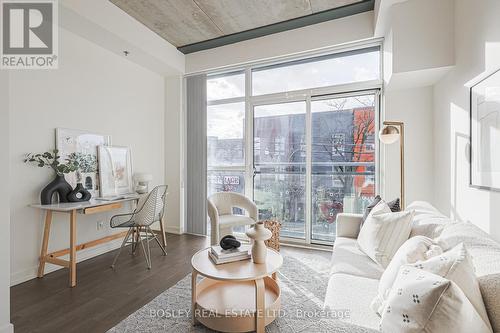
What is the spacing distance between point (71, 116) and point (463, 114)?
4169mm

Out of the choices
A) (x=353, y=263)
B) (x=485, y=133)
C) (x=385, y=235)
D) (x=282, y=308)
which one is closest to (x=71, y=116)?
(x=282, y=308)

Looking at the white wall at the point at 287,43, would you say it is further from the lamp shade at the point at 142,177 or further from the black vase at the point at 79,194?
the black vase at the point at 79,194

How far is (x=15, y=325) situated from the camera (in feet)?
6.14

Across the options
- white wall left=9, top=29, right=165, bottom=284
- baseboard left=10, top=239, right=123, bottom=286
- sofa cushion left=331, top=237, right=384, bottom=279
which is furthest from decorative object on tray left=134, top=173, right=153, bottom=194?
sofa cushion left=331, top=237, right=384, bottom=279

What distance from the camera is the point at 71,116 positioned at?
3.05 meters

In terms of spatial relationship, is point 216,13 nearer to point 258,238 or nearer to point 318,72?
point 318,72

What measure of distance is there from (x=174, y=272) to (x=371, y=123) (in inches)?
123

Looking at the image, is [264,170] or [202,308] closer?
[202,308]

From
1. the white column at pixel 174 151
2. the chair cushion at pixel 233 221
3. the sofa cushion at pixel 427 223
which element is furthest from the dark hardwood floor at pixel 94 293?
the sofa cushion at pixel 427 223

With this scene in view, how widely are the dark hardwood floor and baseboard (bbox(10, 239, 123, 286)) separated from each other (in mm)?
77

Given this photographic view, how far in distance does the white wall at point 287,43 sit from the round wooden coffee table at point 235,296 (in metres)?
2.91

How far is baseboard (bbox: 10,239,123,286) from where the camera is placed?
99.3 inches

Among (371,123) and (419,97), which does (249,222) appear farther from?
(419,97)

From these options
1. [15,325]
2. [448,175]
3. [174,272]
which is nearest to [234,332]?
[174,272]
